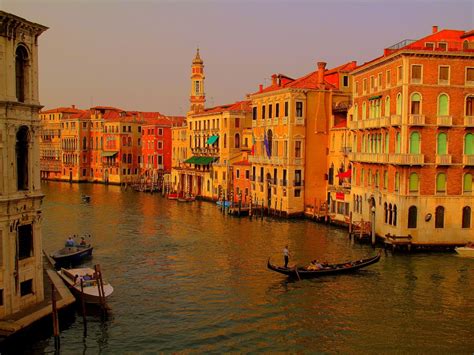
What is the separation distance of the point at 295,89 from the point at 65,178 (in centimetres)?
4752

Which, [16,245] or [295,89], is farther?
A: [295,89]

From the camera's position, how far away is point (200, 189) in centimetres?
5509

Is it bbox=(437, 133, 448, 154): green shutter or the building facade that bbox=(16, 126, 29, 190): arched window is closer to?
the building facade

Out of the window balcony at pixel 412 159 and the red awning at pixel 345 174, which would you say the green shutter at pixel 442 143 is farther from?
the red awning at pixel 345 174

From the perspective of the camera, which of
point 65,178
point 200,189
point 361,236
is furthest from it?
point 65,178

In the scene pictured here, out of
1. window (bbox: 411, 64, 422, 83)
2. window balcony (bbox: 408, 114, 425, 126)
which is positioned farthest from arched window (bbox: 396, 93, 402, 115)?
window (bbox: 411, 64, 422, 83)

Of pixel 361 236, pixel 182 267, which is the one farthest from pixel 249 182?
pixel 182 267

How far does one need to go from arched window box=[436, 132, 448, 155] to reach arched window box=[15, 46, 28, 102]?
18145mm

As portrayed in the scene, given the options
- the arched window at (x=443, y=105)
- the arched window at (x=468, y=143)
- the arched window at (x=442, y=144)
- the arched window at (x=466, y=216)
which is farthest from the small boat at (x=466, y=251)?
the arched window at (x=443, y=105)

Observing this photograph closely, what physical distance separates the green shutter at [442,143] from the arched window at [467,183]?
4.99 feet

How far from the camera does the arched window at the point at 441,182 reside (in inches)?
1038

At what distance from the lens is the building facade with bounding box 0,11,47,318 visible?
14461mm

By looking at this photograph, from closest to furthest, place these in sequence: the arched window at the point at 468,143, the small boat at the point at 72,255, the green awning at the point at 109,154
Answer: the small boat at the point at 72,255 < the arched window at the point at 468,143 < the green awning at the point at 109,154

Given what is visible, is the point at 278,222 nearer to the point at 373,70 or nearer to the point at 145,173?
the point at 373,70
